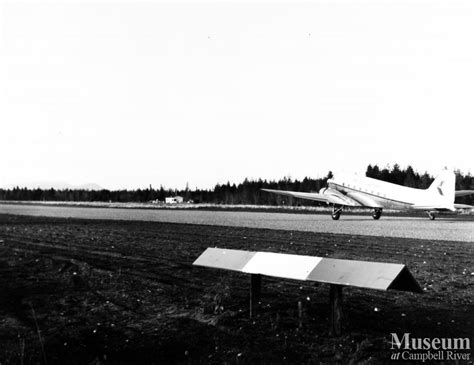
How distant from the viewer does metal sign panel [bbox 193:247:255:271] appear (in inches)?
316

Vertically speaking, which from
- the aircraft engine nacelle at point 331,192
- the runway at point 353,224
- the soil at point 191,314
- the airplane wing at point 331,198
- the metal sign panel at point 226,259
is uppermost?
the aircraft engine nacelle at point 331,192

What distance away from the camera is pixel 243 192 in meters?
119

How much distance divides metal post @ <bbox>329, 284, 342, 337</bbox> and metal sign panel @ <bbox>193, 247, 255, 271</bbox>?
1533 mm

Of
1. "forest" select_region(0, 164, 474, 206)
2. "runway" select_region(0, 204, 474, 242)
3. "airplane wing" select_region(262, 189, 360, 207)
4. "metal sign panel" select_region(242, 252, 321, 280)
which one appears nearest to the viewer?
"metal sign panel" select_region(242, 252, 321, 280)

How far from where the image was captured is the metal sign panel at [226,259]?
8.02 meters

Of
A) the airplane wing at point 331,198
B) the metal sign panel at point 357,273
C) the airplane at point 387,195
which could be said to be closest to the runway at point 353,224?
the airplane at point 387,195

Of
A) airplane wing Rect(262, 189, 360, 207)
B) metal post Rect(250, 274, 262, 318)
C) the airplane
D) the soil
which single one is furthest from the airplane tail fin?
metal post Rect(250, 274, 262, 318)

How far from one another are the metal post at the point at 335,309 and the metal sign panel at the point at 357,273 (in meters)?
0.35

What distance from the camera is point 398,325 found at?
776cm

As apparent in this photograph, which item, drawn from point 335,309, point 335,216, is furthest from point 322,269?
point 335,216

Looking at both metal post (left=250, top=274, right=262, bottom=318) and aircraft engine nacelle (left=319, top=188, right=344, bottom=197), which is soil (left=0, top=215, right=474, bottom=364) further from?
aircraft engine nacelle (left=319, top=188, right=344, bottom=197)

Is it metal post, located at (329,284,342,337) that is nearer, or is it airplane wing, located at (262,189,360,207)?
metal post, located at (329,284,342,337)

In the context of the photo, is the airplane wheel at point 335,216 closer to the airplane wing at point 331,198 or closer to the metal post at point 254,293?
the airplane wing at point 331,198

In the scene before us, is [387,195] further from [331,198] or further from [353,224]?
[353,224]
